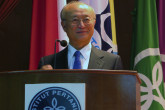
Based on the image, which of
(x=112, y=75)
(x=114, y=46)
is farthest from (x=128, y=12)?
(x=112, y=75)

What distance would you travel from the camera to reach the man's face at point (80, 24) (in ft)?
9.12

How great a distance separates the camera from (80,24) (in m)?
2.79

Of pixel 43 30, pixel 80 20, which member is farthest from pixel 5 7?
pixel 80 20

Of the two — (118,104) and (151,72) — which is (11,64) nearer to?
(151,72)

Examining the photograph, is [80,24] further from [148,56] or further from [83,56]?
[148,56]

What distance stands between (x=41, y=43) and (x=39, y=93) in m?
1.96

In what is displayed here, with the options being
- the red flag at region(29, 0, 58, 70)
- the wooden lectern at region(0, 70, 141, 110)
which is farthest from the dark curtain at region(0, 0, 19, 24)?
the wooden lectern at region(0, 70, 141, 110)

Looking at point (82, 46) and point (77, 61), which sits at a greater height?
point (82, 46)

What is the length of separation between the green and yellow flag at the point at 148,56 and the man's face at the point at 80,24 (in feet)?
3.71

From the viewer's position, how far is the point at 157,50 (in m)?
3.75

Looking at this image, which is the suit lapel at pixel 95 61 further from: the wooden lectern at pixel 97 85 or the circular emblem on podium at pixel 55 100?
the circular emblem on podium at pixel 55 100

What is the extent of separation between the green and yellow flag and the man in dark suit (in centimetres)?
102

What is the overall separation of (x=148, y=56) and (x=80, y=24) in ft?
4.11

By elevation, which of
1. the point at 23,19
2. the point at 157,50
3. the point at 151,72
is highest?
the point at 23,19
